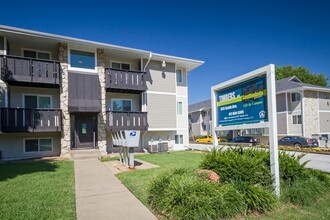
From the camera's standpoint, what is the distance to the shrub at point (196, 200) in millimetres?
3871

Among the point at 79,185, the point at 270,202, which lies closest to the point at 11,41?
the point at 79,185

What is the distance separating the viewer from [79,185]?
662cm

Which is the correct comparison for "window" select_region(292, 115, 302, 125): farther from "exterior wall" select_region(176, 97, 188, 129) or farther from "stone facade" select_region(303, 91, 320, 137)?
"exterior wall" select_region(176, 97, 188, 129)

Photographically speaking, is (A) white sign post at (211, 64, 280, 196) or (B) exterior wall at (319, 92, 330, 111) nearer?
(A) white sign post at (211, 64, 280, 196)

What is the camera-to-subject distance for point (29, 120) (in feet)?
40.5

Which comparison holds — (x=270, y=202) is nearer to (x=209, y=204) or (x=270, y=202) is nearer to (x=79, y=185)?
(x=209, y=204)

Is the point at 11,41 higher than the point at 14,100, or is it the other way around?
the point at 11,41

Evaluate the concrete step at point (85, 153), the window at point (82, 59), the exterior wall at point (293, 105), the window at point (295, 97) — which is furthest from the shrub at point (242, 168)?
the window at point (295, 97)

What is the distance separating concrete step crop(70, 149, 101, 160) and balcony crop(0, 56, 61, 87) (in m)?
4.37

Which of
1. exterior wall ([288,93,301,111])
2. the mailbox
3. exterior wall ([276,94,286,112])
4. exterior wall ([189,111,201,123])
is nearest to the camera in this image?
the mailbox

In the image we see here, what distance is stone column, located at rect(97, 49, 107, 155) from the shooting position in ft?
47.7

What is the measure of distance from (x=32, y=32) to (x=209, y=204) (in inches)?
534

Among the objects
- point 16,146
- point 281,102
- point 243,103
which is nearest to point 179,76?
point 16,146

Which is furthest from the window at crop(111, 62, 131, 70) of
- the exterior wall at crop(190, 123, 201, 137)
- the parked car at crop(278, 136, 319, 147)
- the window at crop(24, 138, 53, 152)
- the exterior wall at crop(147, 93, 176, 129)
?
the exterior wall at crop(190, 123, 201, 137)
